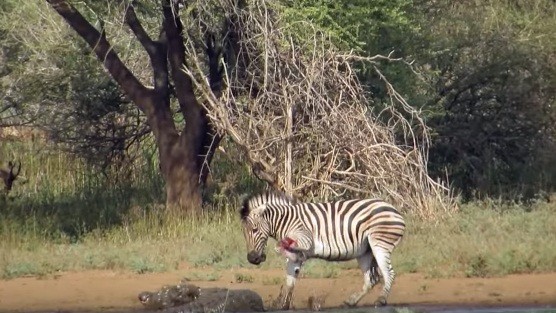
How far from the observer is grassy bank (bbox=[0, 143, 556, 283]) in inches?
A: 489

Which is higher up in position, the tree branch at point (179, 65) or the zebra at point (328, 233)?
the tree branch at point (179, 65)

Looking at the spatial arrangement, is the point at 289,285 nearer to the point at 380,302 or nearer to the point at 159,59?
the point at 380,302

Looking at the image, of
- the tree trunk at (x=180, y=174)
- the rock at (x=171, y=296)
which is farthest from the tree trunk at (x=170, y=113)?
the rock at (x=171, y=296)

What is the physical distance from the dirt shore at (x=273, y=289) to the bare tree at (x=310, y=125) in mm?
2288

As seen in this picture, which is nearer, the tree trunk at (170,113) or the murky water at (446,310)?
the murky water at (446,310)

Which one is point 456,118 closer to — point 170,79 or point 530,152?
point 530,152

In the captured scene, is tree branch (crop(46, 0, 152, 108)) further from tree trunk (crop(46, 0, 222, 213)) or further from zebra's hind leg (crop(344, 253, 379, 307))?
zebra's hind leg (crop(344, 253, 379, 307))

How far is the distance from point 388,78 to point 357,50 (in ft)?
3.37

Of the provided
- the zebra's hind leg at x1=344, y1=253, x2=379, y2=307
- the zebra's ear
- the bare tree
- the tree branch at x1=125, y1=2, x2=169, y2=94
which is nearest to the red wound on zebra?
the zebra's ear

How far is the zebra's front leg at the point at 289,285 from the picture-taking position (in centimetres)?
1047

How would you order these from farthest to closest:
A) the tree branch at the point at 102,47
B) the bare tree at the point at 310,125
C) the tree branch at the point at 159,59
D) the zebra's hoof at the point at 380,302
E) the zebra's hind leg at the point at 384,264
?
the tree branch at the point at 159,59
the tree branch at the point at 102,47
the bare tree at the point at 310,125
the zebra's hoof at the point at 380,302
the zebra's hind leg at the point at 384,264

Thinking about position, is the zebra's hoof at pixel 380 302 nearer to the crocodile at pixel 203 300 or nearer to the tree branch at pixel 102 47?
the crocodile at pixel 203 300

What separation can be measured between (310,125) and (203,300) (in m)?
4.66

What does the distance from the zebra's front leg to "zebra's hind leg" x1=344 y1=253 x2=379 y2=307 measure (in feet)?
2.10
